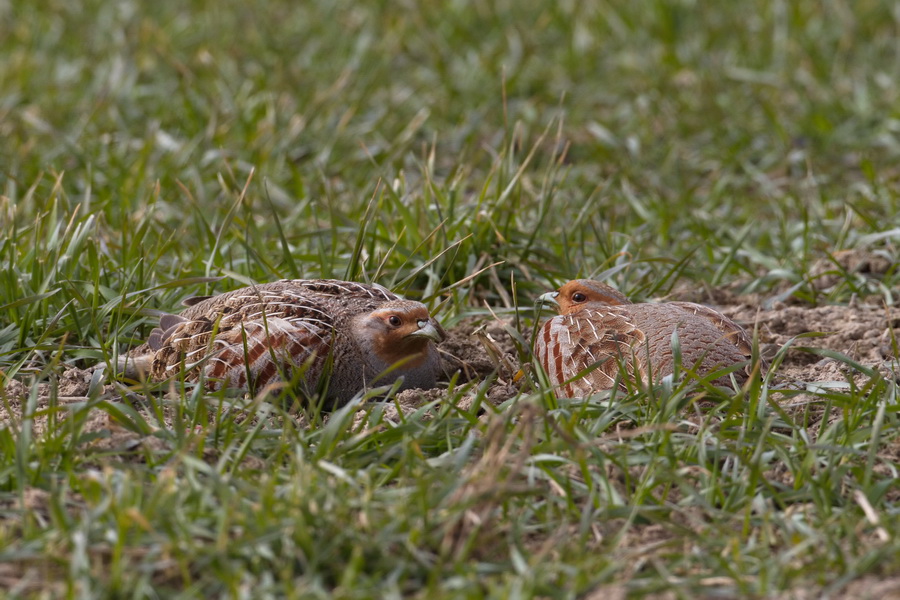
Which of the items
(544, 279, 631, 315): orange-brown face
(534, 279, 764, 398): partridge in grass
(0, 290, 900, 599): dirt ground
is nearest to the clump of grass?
(0, 290, 900, 599): dirt ground

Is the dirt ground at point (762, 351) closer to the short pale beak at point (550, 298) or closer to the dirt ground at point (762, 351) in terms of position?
the dirt ground at point (762, 351)

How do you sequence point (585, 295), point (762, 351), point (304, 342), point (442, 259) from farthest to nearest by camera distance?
point (442, 259), point (585, 295), point (762, 351), point (304, 342)

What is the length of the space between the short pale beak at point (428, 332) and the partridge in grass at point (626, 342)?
17.4 inches

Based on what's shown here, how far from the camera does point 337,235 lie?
5.34 metres

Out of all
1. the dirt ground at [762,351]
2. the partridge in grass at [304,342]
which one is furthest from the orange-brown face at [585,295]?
the partridge in grass at [304,342]

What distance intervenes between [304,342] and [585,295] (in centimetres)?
115

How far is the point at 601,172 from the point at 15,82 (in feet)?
13.4

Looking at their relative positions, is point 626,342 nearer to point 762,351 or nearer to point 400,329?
point 762,351

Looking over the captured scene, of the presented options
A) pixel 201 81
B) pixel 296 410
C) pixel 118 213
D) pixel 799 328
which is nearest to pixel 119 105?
pixel 201 81

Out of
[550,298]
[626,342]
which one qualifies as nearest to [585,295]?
[550,298]

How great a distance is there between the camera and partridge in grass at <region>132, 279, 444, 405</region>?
398 cm

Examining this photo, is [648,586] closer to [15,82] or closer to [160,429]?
[160,429]

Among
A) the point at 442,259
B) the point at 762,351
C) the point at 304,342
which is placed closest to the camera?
the point at 304,342

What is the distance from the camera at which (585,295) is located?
Result: 14.6ft
